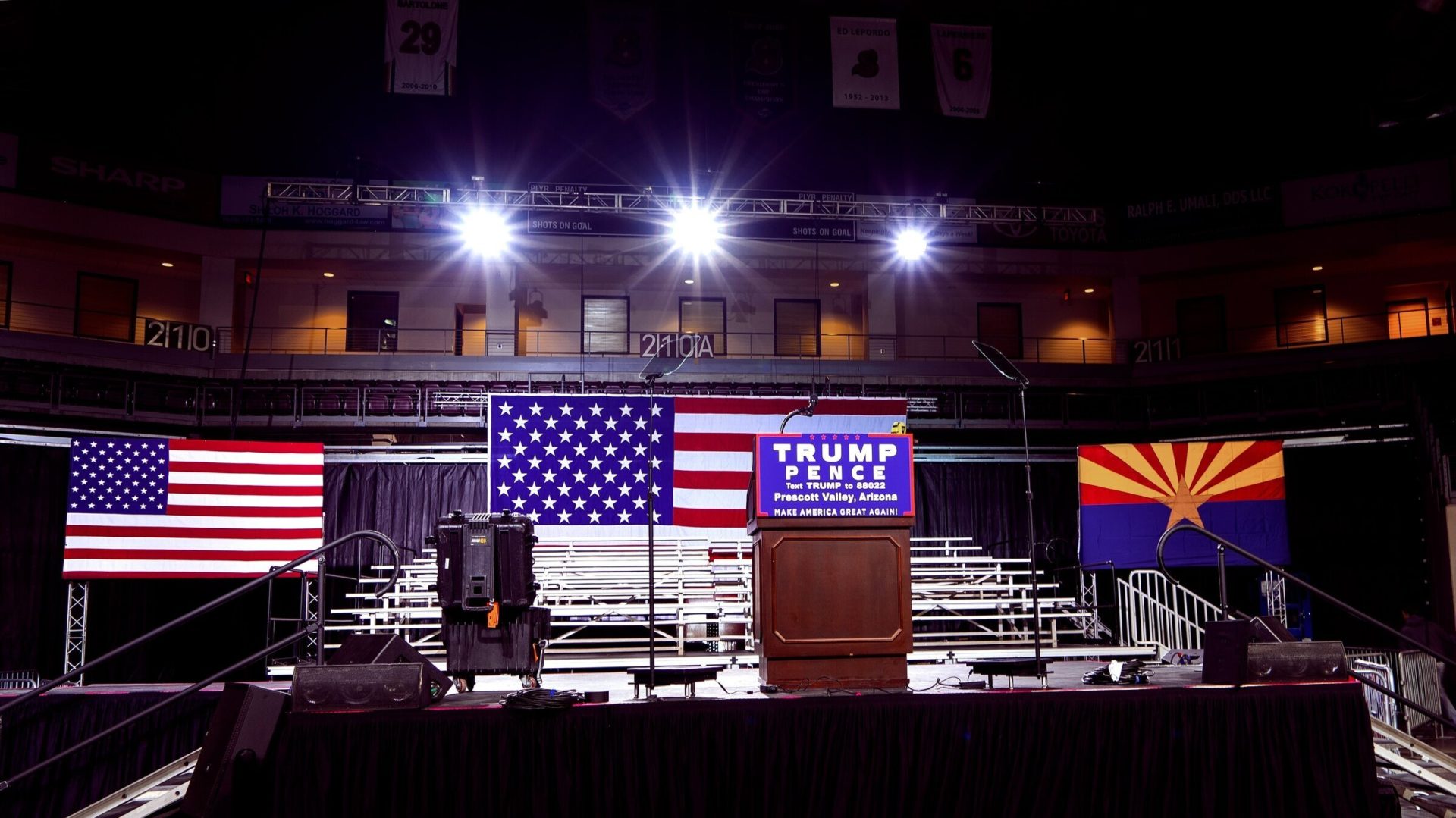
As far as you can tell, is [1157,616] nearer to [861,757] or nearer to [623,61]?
[861,757]

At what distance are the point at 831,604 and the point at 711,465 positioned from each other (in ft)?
29.8

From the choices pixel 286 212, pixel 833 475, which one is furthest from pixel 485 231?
pixel 833 475

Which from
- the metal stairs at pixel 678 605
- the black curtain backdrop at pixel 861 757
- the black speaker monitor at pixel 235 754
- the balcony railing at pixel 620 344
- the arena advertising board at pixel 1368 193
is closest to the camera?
the black speaker monitor at pixel 235 754

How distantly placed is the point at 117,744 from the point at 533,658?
292cm

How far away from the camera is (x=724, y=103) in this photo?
21203 millimetres

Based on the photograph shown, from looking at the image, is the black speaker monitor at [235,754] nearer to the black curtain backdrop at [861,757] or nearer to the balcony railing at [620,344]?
the black curtain backdrop at [861,757]

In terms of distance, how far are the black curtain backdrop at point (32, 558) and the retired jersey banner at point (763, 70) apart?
1243 centimetres

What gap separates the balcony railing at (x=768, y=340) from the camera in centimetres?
2028

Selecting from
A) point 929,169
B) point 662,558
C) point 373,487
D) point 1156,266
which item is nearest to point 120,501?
point 373,487

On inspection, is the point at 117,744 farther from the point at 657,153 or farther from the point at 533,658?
the point at 657,153

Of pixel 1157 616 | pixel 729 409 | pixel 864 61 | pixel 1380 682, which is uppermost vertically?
pixel 864 61

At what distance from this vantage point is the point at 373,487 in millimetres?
16641

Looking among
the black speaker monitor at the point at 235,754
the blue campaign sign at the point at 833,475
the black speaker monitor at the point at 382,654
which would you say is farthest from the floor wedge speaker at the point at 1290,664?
the black speaker monitor at the point at 235,754

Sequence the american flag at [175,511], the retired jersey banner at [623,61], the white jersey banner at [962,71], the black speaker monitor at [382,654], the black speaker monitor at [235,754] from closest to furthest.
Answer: the black speaker monitor at [235,754], the black speaker monitor at [382,654], the american flag at [175,511], the retired jersey banner at [623,61], the white jersey banner at [962,71]
